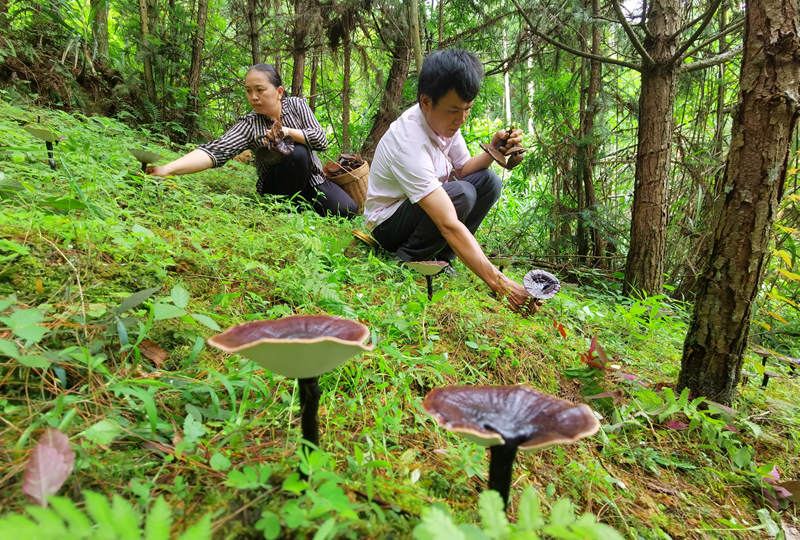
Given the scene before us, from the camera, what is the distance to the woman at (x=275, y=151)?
4.26 meters

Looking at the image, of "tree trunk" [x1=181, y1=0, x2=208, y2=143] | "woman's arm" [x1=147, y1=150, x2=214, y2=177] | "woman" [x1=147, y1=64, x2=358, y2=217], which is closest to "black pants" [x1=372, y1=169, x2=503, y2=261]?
"woman" [x1=147, y1=64, x2=358, y2=217]

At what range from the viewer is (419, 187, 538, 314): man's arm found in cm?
299

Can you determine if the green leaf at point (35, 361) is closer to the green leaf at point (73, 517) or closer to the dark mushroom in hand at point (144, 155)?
the green leaf at point (73, 517)

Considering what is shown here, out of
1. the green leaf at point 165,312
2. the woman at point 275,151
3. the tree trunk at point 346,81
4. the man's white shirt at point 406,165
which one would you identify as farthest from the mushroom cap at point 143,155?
the tree trunk at point 346,81

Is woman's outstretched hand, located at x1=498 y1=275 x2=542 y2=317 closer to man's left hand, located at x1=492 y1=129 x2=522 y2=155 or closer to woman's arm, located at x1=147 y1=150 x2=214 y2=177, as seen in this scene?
man's left hand, located at x1=492 y1=129 x2=522 y2=155

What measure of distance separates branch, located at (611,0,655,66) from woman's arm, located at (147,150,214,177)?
4.16 meters

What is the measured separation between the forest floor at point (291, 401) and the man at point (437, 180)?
1.42 feet

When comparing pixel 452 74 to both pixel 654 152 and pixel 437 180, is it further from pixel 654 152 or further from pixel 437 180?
pixel 654 152

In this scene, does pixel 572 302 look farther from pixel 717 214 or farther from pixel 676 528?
pixel 676 528

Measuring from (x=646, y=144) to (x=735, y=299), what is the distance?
2.98 m

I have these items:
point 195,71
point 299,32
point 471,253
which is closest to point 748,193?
point 471,253

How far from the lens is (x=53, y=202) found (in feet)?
6.70

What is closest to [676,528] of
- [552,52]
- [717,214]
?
[717,214]

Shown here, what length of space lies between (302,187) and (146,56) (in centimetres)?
405
